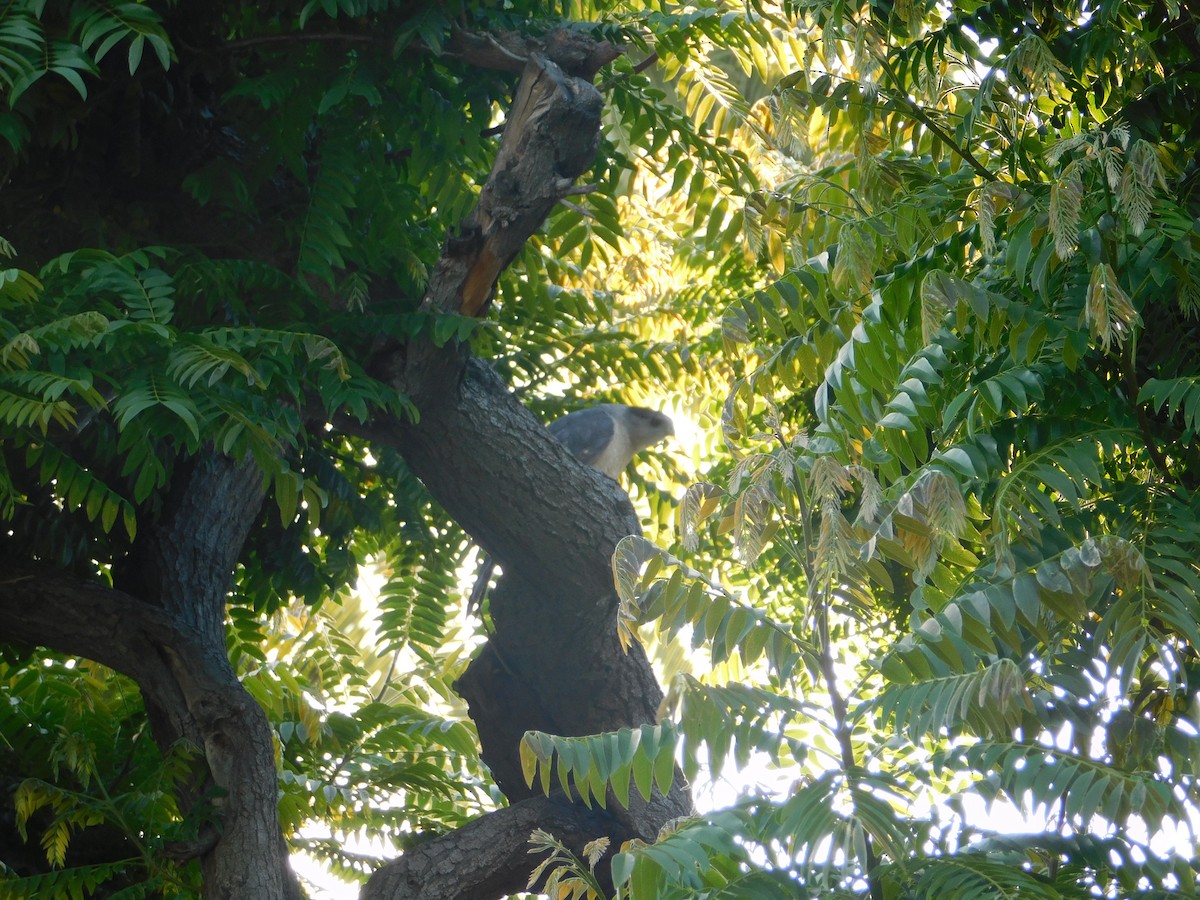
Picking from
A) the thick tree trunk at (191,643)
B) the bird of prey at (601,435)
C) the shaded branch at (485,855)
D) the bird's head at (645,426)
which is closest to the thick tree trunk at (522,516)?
the shaded branch at (485,855)

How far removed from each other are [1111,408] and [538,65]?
2.49 m

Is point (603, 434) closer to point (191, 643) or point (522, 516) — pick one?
point (522, 516)

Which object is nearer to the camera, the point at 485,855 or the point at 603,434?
the point at 485,855

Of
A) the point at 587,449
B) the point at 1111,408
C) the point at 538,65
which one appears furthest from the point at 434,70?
the point at 1111,408

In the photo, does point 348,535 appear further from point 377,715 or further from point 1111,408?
point 1111,408

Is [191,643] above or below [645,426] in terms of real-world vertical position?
below

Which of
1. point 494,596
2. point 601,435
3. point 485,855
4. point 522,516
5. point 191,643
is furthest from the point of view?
point 601,435

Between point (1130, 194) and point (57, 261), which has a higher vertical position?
point (57, 261)

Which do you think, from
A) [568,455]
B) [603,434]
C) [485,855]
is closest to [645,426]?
[603,434]

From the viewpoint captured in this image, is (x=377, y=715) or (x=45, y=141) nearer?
(x=45, y=141)

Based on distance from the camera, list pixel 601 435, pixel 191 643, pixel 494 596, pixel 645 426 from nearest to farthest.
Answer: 1. pixel 191 643
2. pixel 494 596
3. pixel 601 435
4. pixel 645 426

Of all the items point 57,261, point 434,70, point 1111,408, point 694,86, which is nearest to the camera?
point 1111,408

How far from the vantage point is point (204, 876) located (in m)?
4.00

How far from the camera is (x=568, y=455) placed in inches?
186
